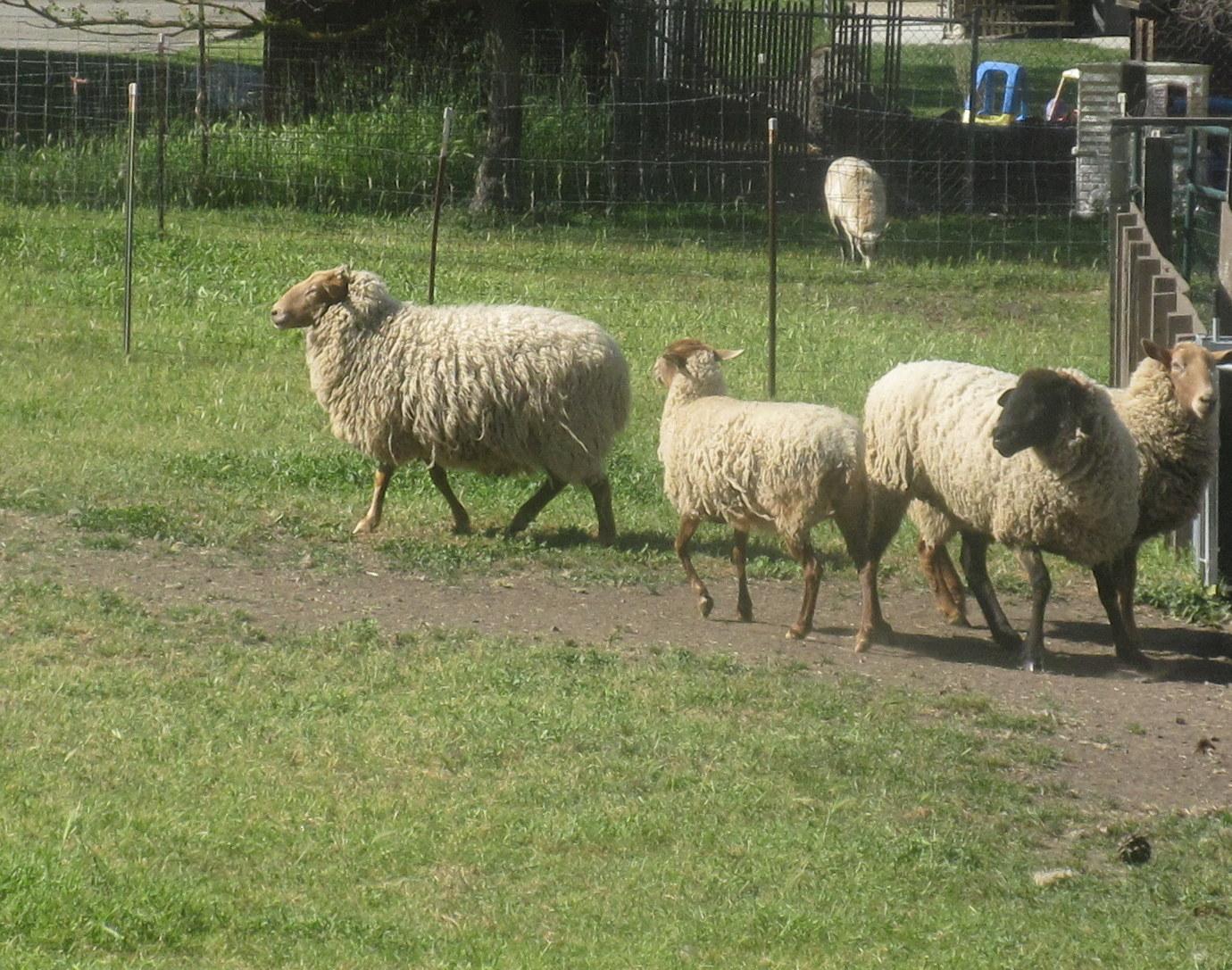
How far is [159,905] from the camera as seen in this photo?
4.70 m

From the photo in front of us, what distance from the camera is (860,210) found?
18.9 metres

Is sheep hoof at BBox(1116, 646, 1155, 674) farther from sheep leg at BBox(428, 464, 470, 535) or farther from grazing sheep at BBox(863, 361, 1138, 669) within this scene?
sheep leg at BBox(428, 464, 470, 535)

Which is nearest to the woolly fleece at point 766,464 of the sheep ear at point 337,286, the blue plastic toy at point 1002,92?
the sheep ear at point 337,286

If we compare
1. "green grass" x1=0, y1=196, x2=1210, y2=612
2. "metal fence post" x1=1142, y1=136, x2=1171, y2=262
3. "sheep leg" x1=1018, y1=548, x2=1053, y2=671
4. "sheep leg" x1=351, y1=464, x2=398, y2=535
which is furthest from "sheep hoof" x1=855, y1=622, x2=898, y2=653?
"metal fence post" x1=1142, y1=136, x2=1171, y2=262

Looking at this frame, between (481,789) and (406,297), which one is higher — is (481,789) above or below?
below

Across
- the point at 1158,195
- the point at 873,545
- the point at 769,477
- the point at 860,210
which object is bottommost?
the point at 873,545

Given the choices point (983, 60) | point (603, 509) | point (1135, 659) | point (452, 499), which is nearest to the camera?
point (1135, 659)

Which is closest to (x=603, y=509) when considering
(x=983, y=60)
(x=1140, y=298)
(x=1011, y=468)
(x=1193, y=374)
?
(x=1011, y=468)

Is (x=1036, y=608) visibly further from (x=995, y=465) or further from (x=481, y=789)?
(x=481, y=789)

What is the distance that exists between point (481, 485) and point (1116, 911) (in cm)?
609

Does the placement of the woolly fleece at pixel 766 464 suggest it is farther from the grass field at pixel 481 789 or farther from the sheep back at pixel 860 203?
the sheep back at pixel 860 203

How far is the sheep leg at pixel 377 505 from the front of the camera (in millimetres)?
9507

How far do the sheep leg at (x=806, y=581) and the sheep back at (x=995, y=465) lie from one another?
1.63 feet

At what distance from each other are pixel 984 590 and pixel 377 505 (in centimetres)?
328
